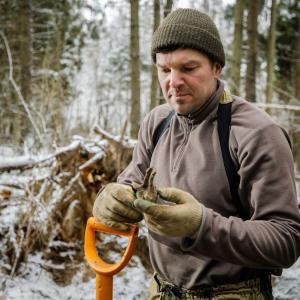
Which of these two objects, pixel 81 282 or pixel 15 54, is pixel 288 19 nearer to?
pixel 15 54

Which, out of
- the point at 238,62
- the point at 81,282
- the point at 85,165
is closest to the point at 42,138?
the point at 85,165

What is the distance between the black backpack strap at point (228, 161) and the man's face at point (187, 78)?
0.15m

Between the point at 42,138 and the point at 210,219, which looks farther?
the point at 42,138

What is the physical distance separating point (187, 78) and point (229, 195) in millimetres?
533

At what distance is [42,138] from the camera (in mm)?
5148

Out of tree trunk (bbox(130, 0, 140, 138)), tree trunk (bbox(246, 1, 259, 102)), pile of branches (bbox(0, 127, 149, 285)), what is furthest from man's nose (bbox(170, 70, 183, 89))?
tree trunk (bbox(246, 1, 259, 102))

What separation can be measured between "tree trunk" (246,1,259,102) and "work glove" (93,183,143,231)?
319 inches

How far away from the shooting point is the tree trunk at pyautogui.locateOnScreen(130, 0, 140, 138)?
8.91m

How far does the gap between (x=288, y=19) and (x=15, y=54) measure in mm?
10277

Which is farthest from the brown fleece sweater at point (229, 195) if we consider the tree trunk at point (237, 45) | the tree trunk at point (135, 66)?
the tree trunk at point (237, 45)

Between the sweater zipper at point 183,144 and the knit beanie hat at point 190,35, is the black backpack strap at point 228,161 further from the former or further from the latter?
the knit beanie hat at point 190,35

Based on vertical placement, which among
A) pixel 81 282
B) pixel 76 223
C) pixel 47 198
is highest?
pixel 47 198

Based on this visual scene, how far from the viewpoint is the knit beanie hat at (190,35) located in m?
1.74

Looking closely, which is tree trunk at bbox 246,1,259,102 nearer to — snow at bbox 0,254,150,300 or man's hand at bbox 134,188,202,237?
snow at bbox 0,254,150,300
